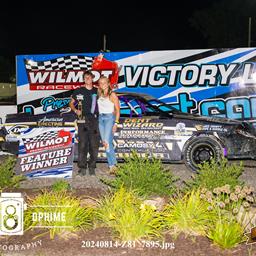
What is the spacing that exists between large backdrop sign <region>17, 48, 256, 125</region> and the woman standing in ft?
9.61

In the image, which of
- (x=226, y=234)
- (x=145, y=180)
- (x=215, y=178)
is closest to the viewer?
(x=226, y=234)

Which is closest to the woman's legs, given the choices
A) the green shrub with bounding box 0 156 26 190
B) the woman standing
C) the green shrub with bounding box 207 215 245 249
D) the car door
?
the woman standing

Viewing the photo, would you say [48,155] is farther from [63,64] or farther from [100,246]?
[63,64]

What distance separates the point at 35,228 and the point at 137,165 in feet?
5.92

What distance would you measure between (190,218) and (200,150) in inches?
182

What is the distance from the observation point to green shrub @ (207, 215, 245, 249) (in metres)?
5.42

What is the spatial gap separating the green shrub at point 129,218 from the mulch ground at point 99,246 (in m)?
0.10

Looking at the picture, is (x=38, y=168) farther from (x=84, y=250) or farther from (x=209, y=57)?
(x=209, y=57)

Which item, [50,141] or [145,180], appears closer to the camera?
[145,180]

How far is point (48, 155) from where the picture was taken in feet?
28.5

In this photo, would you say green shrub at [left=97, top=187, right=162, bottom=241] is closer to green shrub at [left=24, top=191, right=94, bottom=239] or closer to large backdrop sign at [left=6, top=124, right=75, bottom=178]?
green shrub at [left=24, top=191, right=94, bottom=239]

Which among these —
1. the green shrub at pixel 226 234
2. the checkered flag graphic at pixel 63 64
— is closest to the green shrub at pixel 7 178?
the green shrub at pixel 226 234

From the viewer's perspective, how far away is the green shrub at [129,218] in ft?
18.6

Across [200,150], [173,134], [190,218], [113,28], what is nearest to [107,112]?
[173,134]
